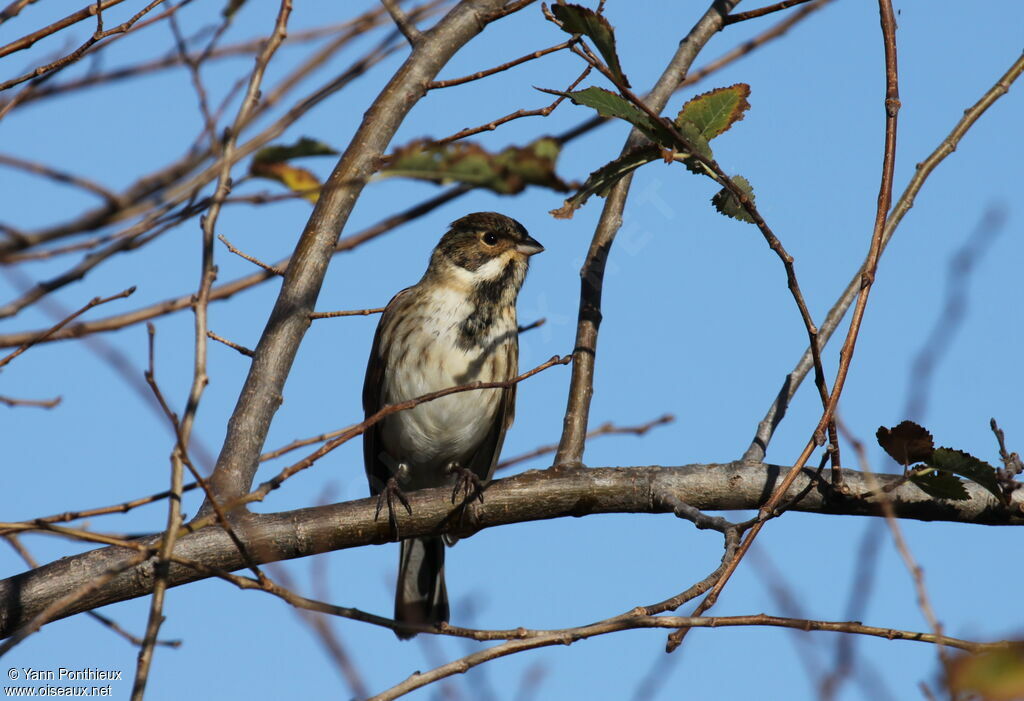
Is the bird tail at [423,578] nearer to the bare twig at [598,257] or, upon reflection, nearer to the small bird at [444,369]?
the small bird at [444,369]

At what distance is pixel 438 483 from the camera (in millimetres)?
7105

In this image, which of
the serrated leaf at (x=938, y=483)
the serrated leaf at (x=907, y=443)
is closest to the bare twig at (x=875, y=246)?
the serrated leaf at (x=907, y=443)

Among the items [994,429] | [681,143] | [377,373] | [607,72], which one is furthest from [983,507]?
[377,373]

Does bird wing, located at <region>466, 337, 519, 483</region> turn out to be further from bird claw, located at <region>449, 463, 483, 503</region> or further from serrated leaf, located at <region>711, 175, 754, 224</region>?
serrated leaf, located at <region>711, 175, 754, 224</region>

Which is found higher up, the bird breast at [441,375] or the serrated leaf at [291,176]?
the bird breast at [441,375]

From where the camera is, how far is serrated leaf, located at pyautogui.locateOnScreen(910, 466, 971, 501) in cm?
358

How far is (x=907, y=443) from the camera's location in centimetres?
352

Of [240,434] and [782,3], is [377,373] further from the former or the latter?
[782,3]

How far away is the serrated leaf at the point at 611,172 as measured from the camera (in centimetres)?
333

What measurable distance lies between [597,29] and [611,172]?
1.46 feet

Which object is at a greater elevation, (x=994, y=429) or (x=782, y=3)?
(x=782, y=3)

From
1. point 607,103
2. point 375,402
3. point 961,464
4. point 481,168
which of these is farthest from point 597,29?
point 375,402

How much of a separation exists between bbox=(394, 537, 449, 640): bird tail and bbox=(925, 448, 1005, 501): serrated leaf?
3.79 metres

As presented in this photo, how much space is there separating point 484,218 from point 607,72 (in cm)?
387
